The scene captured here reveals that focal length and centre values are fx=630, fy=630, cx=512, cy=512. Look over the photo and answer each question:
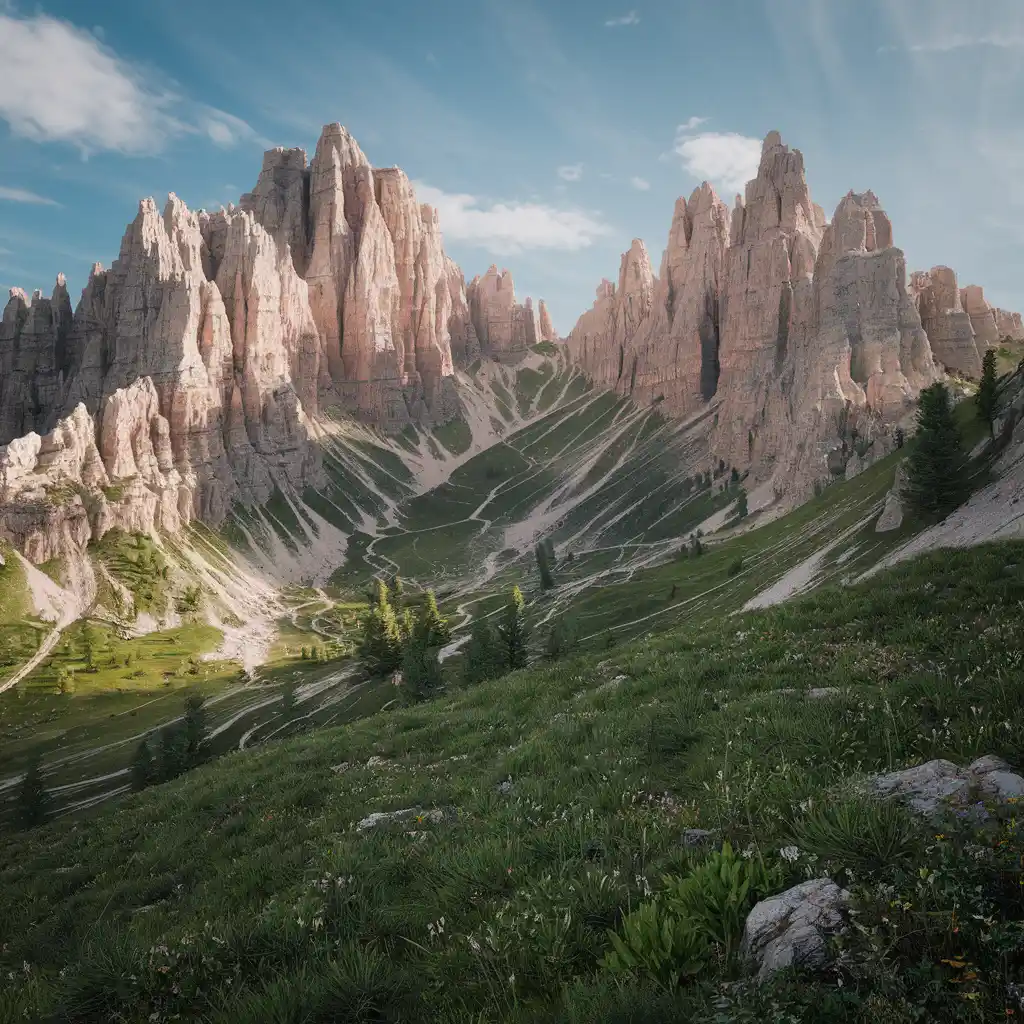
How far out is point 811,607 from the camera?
56.7 ft

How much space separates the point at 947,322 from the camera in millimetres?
138000

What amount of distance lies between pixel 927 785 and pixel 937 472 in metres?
47.4

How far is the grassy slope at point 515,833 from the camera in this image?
4.76 m

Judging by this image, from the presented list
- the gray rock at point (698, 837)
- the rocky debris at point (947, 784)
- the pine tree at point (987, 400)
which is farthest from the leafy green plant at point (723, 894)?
the pine tree at point (987, 400)

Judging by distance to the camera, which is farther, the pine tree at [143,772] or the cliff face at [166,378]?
the cliff face at [166,378]

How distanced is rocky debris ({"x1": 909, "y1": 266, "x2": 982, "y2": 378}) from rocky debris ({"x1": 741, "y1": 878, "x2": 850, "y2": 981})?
159847 millimetres

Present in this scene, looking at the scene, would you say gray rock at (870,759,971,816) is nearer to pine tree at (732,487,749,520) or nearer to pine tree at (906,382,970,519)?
pine tree at (906,382,970,519)

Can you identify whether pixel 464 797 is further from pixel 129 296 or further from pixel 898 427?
pixel 129 296

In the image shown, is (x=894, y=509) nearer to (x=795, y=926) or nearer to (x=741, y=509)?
(x=795, y=926)

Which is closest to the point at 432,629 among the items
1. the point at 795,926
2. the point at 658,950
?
the point at 658,950

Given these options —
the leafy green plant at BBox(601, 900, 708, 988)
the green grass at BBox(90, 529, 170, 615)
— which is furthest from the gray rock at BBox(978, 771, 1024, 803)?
the green grass at BBox(90, 529, 170, 615)

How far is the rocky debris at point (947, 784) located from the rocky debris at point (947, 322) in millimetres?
157256

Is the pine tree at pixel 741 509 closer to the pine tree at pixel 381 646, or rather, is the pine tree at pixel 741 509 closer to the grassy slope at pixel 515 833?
the pine tree at pixel 381 646

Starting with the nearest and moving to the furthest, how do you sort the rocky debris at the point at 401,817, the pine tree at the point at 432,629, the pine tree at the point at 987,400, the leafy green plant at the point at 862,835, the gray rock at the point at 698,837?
the leafy green plant at the point at 862,835
the gray rock at the point at 698,837
the rocky debris at the point at 401,817
the pine tree at the point at 987,400
the pine tree at the point at 432,629
